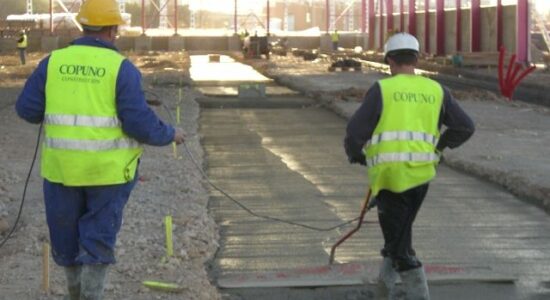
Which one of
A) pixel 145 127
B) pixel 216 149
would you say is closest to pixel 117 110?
pixel 145 127

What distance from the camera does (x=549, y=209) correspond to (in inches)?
512

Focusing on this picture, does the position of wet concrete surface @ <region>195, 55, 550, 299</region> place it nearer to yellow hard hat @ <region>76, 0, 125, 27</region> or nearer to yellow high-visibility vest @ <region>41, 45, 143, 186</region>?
yellow high-visibility vest @ <region>41, 45, 143, 186</region>

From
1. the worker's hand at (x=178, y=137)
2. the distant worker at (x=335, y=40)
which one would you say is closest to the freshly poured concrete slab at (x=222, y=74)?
the distant worker at (x=335, y=40)

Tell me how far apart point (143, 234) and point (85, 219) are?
418 cm

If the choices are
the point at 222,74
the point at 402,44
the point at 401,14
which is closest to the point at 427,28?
the point at 401,14

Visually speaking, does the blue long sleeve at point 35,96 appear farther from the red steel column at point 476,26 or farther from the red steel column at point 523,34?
the red steel column at point 476,26

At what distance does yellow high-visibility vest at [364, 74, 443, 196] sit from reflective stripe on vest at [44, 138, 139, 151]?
5.32 ft

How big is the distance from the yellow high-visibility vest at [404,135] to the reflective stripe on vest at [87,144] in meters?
1.62

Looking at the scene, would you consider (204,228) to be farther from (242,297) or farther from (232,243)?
(242,297)

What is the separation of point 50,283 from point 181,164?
28.4ft

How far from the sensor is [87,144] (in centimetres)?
648

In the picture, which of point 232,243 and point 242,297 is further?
point 232,243

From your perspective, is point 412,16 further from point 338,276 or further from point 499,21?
point 338,276

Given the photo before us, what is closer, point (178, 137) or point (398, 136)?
point (178, 137)
